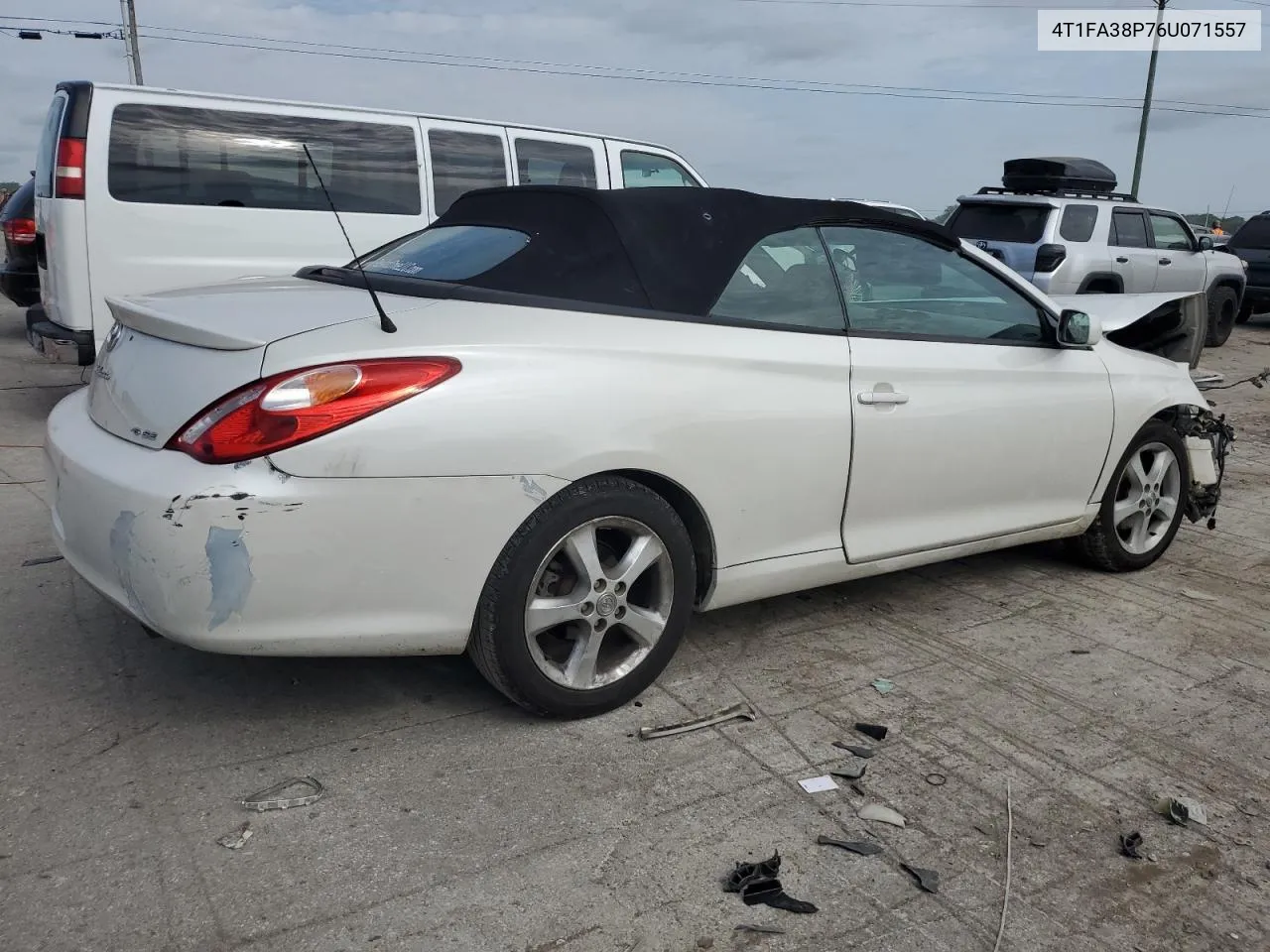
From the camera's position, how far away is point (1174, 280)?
13.5m

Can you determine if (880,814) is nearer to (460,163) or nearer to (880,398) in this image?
(880,398)

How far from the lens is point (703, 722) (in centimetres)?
332

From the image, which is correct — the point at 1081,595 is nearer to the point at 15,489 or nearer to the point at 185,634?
Result: the point at 185,634

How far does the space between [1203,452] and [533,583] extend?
356 cm

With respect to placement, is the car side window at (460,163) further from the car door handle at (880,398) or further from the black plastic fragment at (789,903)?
the black plastic fragment at (789,903)

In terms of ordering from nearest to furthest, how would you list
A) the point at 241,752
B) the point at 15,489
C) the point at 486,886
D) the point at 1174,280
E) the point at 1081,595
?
the point at 486,886
the point at 241,752
the point at 1081,595
the point at 15,489
the point at 1174,280

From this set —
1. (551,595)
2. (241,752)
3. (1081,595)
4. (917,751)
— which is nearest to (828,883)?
(917,751)

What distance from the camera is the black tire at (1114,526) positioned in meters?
4.79

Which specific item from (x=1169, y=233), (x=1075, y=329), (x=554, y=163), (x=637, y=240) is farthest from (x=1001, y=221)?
(x=637, y=240)

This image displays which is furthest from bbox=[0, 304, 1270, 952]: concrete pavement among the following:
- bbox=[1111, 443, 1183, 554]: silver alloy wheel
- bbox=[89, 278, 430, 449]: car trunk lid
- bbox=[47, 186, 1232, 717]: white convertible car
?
bbox=[89, 278, 430, 449]: car trunk lid

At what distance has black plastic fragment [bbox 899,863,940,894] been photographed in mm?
2559

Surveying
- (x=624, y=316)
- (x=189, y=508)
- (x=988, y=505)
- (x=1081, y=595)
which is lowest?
(x=1081, y=595)

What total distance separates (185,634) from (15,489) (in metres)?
3.58

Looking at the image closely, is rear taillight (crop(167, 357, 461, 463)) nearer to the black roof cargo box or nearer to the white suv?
the white suv
